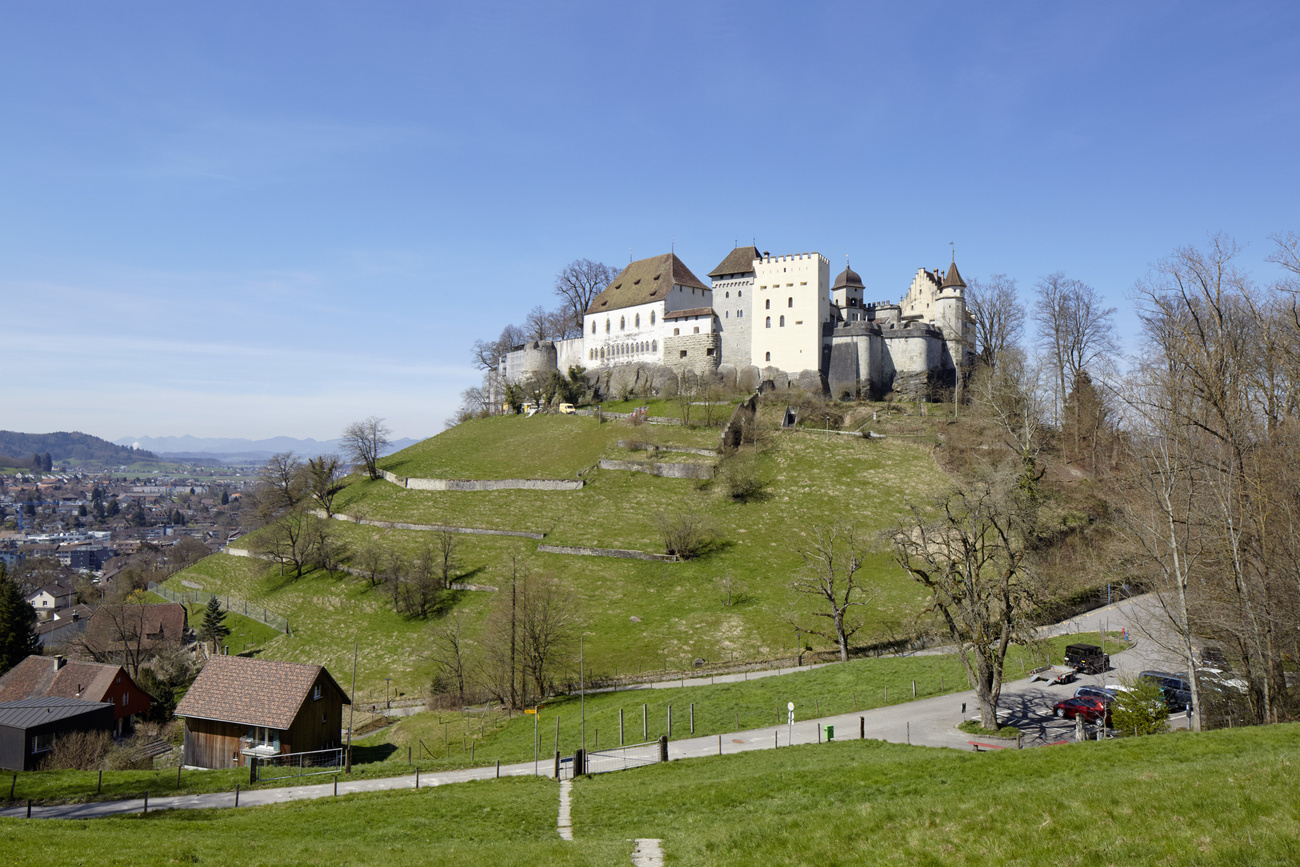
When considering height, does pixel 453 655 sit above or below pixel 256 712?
above

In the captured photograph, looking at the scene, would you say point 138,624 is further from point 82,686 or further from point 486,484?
point 486,484

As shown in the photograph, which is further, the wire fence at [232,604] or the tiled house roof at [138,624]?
the tiled house roof at [138,624]

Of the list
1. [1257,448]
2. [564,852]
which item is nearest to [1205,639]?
[1257,448]

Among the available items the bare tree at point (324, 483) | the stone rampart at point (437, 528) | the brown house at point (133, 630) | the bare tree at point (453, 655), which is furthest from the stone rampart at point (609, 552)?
the brown house at point (133, 630)

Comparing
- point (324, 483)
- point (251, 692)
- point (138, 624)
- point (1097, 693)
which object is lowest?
point (138, 624)

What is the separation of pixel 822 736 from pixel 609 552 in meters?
29.1

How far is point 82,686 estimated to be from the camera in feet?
151

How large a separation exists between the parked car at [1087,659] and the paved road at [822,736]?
0.52 m

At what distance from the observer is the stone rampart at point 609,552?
54375 millimetres

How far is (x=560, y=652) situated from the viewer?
139 feet

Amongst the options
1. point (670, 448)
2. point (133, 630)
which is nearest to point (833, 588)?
point (670, 448)

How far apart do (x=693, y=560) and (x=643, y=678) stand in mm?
15017

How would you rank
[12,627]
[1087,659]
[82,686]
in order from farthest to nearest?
[12,627] < [82,686] < [1087,659]

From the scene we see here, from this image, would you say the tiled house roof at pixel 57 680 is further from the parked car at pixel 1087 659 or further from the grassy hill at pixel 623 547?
the parked car at pixel 1087 659
